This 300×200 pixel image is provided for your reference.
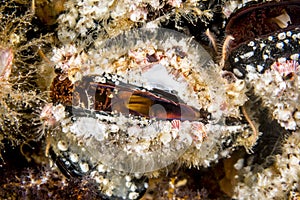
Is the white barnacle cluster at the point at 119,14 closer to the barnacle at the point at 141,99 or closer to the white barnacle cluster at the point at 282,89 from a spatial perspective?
the barnacle at the point at 141,99

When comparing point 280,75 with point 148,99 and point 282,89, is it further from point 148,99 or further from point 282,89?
point 148,99

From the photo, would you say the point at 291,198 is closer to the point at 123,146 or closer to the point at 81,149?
the point at 123,146

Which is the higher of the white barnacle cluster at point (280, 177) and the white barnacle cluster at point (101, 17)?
the white barnacle cluster at point (101, 17)

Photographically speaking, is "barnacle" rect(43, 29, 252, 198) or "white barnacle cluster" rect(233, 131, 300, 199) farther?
"white barnacle cluster" rect(233, 131, 300, 199)

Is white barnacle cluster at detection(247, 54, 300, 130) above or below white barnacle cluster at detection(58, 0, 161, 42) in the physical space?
below

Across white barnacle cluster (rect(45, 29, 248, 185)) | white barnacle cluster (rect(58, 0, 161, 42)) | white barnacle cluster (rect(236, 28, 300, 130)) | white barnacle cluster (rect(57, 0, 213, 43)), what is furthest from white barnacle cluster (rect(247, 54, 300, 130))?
white barnacle cluster (rect(58, 0, 161, 42))

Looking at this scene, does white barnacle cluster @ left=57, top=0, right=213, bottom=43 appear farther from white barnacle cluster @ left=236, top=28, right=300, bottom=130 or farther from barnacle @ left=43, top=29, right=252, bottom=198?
white barnacle cluster @ left=236, top=28, right=300, bottom=130

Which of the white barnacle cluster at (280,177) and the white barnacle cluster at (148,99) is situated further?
the white barnacle cluster at (280,177)

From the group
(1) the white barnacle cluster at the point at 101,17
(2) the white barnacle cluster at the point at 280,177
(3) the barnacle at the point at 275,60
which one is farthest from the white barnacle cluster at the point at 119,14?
(2) the white barnacle cluster at the point at 280,177

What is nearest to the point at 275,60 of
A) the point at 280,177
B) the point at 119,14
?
the point at 280,177
